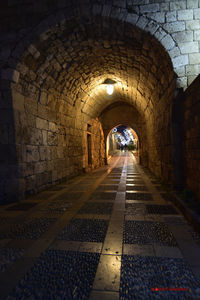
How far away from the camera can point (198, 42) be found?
3336 mm

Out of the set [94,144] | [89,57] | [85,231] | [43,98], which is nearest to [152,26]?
[89,57]

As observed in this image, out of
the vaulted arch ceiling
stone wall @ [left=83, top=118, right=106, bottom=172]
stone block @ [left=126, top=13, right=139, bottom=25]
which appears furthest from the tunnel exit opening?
stone block @ [left=126, top=13, right=139, bottom=25]

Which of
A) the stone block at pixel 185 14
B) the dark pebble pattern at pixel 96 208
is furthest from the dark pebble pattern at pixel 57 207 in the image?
the stone block at pixel 185 14

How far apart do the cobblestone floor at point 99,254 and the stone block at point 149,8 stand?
13.9 feet

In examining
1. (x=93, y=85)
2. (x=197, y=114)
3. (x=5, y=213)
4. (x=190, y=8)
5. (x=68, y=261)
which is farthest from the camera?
(x=93, y=85)

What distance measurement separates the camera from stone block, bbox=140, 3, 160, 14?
3.45 meters

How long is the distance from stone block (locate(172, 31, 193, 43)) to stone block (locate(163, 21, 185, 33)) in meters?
0.09

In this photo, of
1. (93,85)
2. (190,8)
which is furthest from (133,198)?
(93,85)

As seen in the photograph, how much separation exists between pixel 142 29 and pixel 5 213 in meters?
4.83

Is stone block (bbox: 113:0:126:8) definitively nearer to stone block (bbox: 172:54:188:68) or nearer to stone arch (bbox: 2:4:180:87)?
stone arch (bbox: 2:4:180:87)

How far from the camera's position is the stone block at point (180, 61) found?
3381 millimetres

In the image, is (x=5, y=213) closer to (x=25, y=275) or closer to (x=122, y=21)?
(x=25, y=275)

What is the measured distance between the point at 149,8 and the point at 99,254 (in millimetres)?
4786

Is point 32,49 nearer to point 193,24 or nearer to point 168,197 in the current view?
point 193,24
